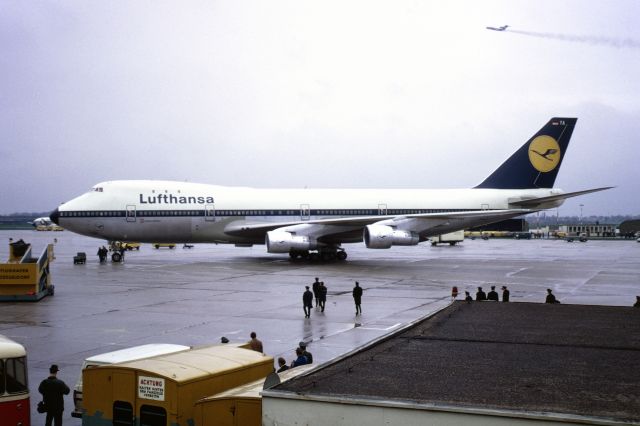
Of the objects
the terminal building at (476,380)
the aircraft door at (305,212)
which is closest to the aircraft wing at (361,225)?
the aircraft door at (305,212)

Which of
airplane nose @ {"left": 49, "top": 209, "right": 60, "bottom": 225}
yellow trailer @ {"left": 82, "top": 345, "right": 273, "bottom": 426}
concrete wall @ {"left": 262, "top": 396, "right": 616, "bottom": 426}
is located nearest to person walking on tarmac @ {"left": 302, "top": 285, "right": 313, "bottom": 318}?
yellow trailer @ {"left": 82, "top": 345, "right": 273, "bottom": 426}

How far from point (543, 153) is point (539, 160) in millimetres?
579

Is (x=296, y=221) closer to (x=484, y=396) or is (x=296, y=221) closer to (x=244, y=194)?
(x=244, y=194)

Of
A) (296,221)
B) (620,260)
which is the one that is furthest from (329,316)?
(620,260)

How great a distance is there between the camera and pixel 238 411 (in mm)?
7039

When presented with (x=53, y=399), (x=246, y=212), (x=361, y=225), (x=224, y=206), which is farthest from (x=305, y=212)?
(x=53, y=399)

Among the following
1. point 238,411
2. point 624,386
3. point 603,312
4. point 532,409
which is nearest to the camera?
point 532,409

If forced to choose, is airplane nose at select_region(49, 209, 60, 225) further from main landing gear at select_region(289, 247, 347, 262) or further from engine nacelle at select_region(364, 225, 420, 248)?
engine nacelle at select_region(364, 225, 420, 248)

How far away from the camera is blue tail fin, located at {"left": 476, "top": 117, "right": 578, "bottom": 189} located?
41.7 meters

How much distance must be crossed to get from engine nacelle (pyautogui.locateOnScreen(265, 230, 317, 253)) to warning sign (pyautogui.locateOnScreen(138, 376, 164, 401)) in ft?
90.5

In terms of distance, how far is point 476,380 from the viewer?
6586 millimetres

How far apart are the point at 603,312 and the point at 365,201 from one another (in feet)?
93.5

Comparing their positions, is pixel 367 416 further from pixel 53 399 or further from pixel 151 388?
pixel 53 399

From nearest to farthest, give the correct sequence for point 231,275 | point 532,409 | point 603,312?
point 532,409 < point 603,312 < point 231,275
